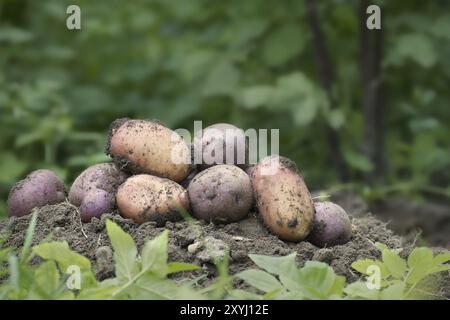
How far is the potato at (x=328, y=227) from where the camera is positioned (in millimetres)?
2418

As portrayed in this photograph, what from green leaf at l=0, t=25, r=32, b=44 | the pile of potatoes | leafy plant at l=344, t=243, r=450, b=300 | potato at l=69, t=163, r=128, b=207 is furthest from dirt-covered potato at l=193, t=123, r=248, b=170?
green leaf at l=0, t=25, r=32, b=44

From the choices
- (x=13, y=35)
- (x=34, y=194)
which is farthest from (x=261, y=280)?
(x=13, y=35)

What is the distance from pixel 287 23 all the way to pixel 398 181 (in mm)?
1234

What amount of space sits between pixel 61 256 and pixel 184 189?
0.54 metres

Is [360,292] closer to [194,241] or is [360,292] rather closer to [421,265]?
[421,265]

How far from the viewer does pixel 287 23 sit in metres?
5.16

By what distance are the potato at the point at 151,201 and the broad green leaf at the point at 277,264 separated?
397 millimetres

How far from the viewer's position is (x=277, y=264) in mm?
2000

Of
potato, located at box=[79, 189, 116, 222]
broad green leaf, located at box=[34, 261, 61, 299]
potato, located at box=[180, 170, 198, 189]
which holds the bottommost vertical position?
broad green leaf, located at box=[34, 261, 61, 299]

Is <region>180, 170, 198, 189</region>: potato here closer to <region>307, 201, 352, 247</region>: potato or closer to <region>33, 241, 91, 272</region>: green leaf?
<region>307, 201, 352, 247</region>: potato

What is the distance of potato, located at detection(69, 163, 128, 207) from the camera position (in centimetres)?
244

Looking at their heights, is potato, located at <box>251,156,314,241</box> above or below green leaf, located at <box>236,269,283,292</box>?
above
